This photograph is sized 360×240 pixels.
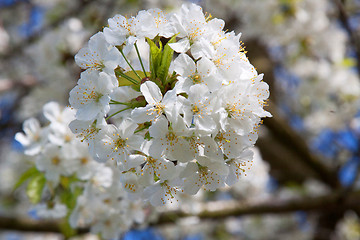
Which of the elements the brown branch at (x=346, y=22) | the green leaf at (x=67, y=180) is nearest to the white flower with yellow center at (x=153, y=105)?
the green leaf at (x=67, y=180)

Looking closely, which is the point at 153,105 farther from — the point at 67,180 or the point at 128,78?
the point at 67,180

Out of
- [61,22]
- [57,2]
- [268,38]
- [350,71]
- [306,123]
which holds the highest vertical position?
[57,2]

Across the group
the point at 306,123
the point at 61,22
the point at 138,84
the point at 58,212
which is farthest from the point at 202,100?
the point at 306,123

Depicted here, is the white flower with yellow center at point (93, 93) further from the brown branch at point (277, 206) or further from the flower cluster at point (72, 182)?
the brown branch at point (277, 206)

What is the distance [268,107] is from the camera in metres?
3.96

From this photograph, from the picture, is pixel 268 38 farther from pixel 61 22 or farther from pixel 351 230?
pixel 351 230

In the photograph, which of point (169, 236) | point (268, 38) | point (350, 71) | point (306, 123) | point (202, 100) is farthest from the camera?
point (169, 236)

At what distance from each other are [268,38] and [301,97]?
121 centimetres

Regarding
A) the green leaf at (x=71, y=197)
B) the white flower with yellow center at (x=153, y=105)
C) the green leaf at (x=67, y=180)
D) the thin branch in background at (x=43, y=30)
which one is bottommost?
the green leaf at (x=71, y=197)

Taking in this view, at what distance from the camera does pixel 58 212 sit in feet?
6.45

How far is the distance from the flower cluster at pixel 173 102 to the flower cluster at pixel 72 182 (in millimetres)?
504

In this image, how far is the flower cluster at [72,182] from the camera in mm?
1842

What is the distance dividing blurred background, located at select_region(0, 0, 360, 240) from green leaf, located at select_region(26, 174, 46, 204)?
788mm

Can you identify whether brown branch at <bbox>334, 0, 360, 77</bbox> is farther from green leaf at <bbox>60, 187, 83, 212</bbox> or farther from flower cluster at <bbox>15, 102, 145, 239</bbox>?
green leaf at <bbox>60, 187, 83, 212</bbox>
